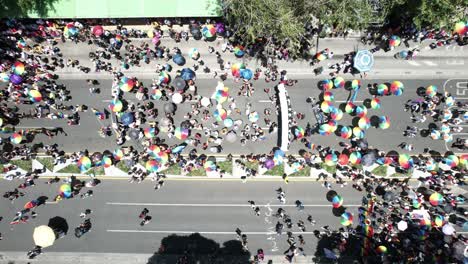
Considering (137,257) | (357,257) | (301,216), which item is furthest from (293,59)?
(137,257)

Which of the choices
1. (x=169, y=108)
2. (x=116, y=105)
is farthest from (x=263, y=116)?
(x=116, y=105)

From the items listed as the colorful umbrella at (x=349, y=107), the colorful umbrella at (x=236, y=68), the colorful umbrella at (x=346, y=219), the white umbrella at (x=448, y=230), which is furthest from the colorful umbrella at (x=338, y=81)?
the white umbrella at (x=448, y=230)

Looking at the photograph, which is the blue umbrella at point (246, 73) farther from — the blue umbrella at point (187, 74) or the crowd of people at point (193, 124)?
the blue umbrella at point (187, 74)

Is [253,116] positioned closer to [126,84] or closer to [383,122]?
[383,122]

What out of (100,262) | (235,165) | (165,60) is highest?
(165,60)

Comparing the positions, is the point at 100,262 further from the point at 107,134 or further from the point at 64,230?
the point at 107,134

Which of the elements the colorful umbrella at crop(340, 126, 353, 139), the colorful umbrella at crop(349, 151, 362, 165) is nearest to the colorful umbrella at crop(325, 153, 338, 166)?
the colorful umbrella at crop(349, 151, 362, 165)
